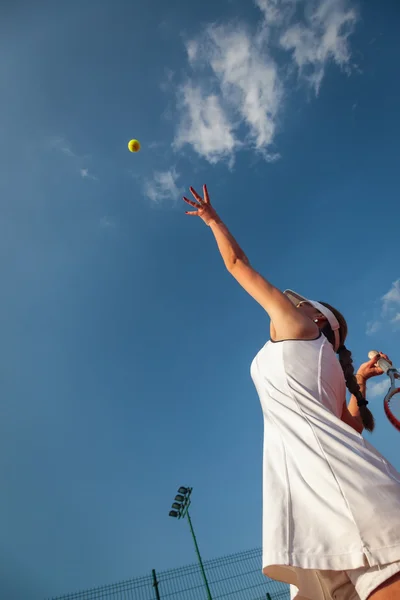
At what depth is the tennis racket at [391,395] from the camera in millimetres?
2758

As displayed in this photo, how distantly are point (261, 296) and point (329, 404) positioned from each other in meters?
0.63

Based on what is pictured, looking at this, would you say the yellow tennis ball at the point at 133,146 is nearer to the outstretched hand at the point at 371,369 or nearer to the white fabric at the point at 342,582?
the outstretched hand at the point at 371,369

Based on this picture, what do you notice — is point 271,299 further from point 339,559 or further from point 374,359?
point 374,359

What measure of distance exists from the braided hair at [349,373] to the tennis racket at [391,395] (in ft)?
1.40

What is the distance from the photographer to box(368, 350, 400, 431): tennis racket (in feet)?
9.05

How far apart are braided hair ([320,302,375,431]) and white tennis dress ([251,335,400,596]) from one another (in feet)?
2.35

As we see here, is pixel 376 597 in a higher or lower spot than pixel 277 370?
lower

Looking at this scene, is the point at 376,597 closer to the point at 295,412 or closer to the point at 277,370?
the point at 295,412

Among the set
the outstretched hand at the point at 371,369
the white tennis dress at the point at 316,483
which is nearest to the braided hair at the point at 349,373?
the outstretched hand at the point at 371,369

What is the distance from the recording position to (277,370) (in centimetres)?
179

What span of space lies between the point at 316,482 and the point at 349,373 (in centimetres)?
123

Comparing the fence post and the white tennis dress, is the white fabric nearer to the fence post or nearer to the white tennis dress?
the white tennis dress

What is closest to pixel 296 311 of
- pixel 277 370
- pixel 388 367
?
pixel 277 370

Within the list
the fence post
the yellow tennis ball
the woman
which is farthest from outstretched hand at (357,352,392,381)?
the fence post
